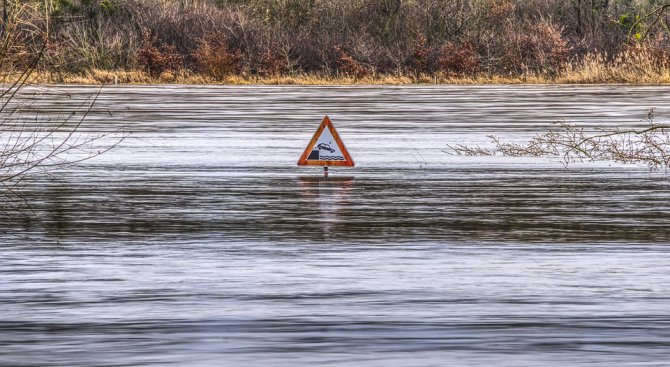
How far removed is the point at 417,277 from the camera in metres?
11.0

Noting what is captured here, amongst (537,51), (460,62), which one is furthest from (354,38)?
(537,51)

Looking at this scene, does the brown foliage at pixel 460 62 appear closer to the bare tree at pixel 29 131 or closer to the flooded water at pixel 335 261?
the bare tree at pixel 29 131

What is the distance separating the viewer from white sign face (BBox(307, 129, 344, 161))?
2045 cm

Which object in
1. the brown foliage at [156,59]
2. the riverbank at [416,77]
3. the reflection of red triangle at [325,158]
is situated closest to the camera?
the reflection of red triangle at [325,158]

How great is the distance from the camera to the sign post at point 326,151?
20391mm

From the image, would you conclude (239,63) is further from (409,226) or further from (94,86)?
(409,226)

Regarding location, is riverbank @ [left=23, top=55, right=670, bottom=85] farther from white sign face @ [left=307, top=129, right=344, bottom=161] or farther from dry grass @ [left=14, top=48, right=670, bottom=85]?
white sign face @ [left=307, top=129, right=344, bottom=161]

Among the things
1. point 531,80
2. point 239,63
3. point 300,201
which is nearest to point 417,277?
point 300,201

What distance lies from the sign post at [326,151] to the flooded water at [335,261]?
0.29m

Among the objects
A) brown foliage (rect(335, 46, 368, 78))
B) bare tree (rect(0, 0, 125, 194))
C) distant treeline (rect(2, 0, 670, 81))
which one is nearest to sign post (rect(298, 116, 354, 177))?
bare tree (rect(0, 0, 125, 194))

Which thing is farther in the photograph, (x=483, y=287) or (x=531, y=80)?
(x=531, y=80)

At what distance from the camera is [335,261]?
12000 mm

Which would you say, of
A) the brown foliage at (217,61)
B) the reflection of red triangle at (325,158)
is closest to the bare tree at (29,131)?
the reflection of red triangle at (325,158)

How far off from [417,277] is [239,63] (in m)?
55.3
